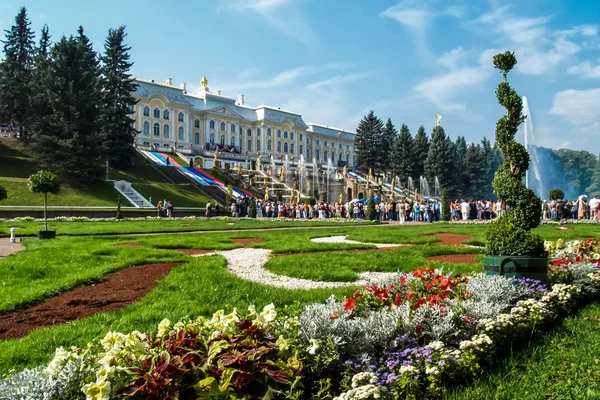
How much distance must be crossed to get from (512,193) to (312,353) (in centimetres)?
361

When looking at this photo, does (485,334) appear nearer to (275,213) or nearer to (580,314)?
(580,314)

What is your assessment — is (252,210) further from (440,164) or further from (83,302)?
(440,164)

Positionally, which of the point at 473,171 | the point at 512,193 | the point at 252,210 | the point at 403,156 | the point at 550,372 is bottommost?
the point at 550,372

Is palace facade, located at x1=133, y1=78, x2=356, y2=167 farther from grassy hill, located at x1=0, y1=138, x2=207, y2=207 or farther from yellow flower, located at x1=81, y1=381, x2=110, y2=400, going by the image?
yellow flower, located at x1=81, y1=381, x2=110, y2=400

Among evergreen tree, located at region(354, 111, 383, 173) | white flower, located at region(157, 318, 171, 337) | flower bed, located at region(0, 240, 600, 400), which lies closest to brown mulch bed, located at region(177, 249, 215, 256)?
flower bed, located at region(0, 240, 600, 400)

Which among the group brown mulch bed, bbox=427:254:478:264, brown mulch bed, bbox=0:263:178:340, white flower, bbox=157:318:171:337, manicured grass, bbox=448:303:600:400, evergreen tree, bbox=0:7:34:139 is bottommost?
manicured grass, bbox=448:303:600:400

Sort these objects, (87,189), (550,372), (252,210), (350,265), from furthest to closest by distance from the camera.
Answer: (87,189) → (252,210) → (350,265) → (550,372)

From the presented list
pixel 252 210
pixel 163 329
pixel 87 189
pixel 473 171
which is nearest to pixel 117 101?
pixel 87 189

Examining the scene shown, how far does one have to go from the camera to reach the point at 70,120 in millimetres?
31859

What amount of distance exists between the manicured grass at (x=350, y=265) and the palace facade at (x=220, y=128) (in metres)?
51.1

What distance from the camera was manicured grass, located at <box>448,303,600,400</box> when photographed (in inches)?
102

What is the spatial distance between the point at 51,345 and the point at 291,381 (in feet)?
7.15

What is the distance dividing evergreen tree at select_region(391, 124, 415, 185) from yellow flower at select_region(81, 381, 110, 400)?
63.8m

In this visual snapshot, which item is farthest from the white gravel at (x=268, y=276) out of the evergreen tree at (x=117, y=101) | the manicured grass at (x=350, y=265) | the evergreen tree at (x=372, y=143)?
the evergreen tree at (x=372, y=143)
